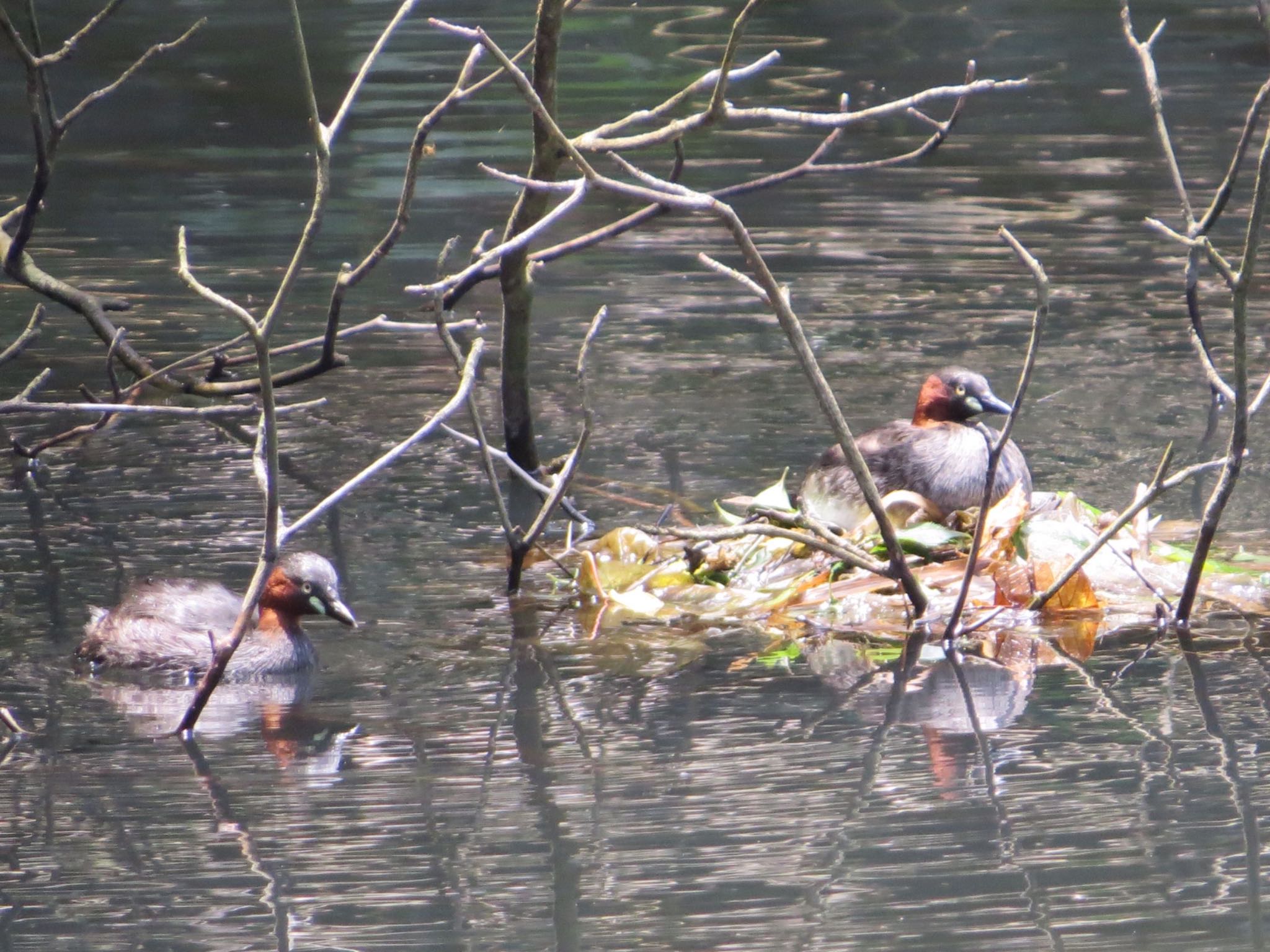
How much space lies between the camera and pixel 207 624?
5.76 meters

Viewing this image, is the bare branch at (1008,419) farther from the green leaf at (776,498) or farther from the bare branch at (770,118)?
the green leaf at (776,498)

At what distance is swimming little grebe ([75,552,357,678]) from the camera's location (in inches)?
221

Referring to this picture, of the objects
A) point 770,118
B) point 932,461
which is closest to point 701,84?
point 770,118

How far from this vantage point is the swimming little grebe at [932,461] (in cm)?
690

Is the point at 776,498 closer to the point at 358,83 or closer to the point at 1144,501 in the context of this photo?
the point at 1144,501

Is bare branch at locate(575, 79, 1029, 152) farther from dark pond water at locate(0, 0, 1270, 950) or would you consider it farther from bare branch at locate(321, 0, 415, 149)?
dark pond water at locate(0, 0, 1270, 950)

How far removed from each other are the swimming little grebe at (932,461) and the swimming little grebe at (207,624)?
1761 mm

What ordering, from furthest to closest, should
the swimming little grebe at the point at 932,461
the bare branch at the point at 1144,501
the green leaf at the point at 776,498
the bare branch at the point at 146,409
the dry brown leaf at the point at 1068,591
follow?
the swimming little grebe at the point at 932,461
the green leaf at the point at 776,498
the dry brown leaf at the point at 1068,591
the bare branch at the point at 1144,501
the bare branch at the point at 146,409

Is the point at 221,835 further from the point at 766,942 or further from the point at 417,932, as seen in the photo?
the point at 766,942

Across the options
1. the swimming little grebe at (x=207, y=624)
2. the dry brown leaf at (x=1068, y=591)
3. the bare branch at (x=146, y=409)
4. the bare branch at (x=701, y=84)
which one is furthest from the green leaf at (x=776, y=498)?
the bare branch at (x=146, y=409)

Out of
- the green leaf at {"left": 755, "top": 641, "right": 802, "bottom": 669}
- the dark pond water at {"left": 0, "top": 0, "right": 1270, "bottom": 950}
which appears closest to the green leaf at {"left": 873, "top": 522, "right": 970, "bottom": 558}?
the dark pond water at {"left": 0, "top": 0, "right": 1270, "bottom": 950}

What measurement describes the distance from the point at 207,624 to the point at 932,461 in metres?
2.78

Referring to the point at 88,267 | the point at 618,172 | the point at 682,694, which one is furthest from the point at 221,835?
the point at 618,172

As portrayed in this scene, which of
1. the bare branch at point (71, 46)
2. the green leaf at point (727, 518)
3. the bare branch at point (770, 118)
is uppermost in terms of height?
the bare branch at point (71, 46)
